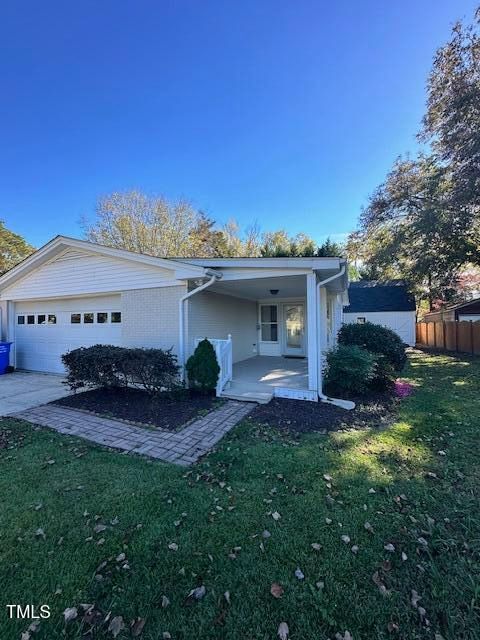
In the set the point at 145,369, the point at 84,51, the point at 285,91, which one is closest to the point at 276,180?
the point at 285,91

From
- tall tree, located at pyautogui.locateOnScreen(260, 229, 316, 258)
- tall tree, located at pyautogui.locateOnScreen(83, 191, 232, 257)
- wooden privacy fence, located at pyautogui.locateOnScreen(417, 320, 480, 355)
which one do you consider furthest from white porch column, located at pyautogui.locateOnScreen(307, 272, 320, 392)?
tall tree, located at pyautogui.locateOnScreen(83, 191, 232, 257)

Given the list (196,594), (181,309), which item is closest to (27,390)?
(181,309)

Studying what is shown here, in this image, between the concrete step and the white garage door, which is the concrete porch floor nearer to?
the concrete step

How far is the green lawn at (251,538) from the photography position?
1.89 metres

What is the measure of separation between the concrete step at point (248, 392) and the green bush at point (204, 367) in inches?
17.5

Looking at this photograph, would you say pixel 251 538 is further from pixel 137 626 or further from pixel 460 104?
pixel 460 104

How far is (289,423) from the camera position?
536cm

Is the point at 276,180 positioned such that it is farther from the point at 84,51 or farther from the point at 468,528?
the point at 468,528

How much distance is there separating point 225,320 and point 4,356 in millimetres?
8001

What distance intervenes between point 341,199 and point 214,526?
55.0 feet

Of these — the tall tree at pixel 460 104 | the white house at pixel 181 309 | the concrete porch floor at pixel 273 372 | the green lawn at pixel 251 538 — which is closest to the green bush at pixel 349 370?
the white house at pixel 181 309

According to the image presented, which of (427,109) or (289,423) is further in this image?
(427,109)

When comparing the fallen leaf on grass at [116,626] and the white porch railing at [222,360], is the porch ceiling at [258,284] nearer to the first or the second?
the white porch railing at [222,360]

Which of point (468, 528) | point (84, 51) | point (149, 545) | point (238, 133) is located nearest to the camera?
point (149, 545)
